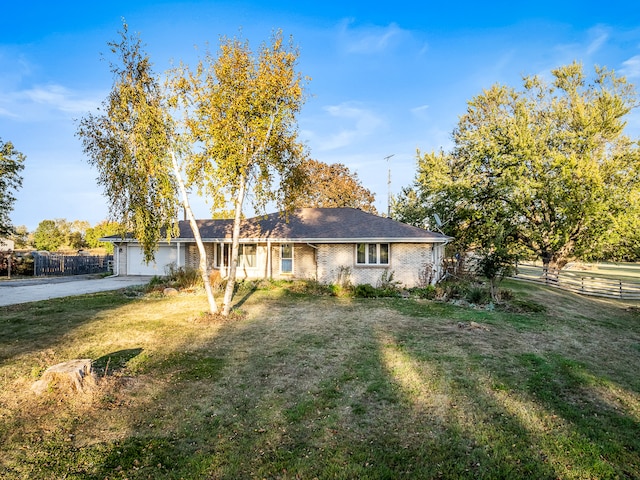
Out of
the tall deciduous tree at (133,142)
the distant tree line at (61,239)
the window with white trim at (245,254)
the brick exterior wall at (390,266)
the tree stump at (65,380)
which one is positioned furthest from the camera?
the distant tree line at (61,239)

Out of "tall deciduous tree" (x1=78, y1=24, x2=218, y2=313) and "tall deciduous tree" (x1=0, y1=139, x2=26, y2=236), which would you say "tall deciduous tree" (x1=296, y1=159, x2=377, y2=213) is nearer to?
"tall deciduous tree" (x1=0, y1=139, x2=26, y2=236)

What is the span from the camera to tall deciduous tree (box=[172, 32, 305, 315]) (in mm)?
10828

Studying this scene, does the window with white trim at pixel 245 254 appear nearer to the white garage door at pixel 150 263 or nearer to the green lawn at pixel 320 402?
the white garage door at pixel 150 263

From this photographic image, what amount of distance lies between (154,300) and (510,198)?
21.4 meters

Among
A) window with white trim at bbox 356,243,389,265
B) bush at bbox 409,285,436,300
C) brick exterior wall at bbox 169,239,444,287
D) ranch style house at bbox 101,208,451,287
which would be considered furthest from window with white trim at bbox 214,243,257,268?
A: bush at bbox 409,285,436,300

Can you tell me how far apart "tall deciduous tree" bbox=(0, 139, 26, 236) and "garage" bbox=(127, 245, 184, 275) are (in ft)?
31.9

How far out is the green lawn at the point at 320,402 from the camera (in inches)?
161

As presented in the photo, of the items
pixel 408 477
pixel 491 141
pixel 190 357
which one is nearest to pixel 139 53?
pixel 190 357

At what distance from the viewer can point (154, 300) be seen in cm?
1470

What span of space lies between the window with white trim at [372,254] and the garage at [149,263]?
1155 cm

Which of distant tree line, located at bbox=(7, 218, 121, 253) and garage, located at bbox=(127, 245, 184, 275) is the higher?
distant tree line, located at bbox=(7, 218, 121, 253)

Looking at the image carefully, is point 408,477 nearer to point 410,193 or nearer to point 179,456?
point 179,456

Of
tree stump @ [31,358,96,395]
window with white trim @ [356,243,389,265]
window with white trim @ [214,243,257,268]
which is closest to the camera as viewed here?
tree stump @ [31,358,96,395]

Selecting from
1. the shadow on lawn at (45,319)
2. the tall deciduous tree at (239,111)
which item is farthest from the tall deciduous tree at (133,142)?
the shadow on lawn at (45,319)
